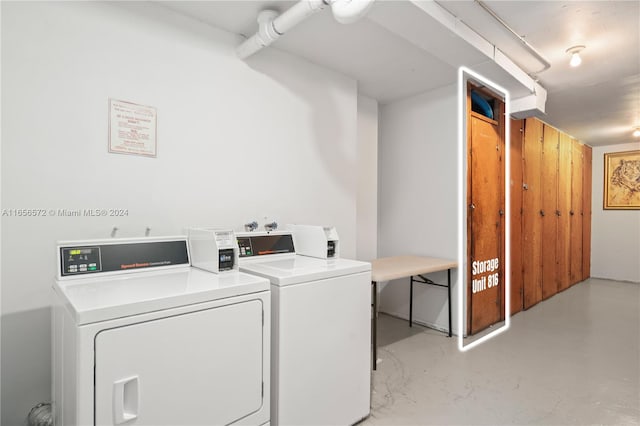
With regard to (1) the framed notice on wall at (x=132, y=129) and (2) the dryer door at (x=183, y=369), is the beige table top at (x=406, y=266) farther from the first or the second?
(1) the framed notice on wall at (x=132, y=129)

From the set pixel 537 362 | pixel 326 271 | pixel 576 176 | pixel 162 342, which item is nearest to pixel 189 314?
pixel 162 342

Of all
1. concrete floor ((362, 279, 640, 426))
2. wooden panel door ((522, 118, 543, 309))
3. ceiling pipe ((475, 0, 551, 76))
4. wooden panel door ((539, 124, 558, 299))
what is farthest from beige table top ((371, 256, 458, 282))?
wooden panel door ((539, 124, 558, 299))

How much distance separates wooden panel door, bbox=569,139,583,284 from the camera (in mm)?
5652

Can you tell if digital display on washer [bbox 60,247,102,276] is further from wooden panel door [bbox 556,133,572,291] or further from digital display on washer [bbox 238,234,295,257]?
wooden panel door [bbox 556,133,572,291]

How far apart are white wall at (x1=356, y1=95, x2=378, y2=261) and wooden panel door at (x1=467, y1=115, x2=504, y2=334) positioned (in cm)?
103

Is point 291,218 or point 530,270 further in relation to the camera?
point 530,270

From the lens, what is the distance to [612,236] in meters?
6.25

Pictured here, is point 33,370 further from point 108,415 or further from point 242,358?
point 242,358

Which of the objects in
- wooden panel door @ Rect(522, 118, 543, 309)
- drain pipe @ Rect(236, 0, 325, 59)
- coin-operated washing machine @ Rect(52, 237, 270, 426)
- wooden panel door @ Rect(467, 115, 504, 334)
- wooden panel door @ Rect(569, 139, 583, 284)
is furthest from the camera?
wooden panel door @ Rect(569, 139, 583, 284)

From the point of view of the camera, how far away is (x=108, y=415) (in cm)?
114

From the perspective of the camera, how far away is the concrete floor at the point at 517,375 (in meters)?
2.08

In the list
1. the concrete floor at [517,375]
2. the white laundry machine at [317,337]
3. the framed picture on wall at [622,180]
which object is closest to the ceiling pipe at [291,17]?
the white laundry machine at [317,337]

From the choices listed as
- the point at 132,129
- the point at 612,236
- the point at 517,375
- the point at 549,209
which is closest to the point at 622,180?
the point at 612,236

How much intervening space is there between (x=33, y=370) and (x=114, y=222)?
2.71ft
